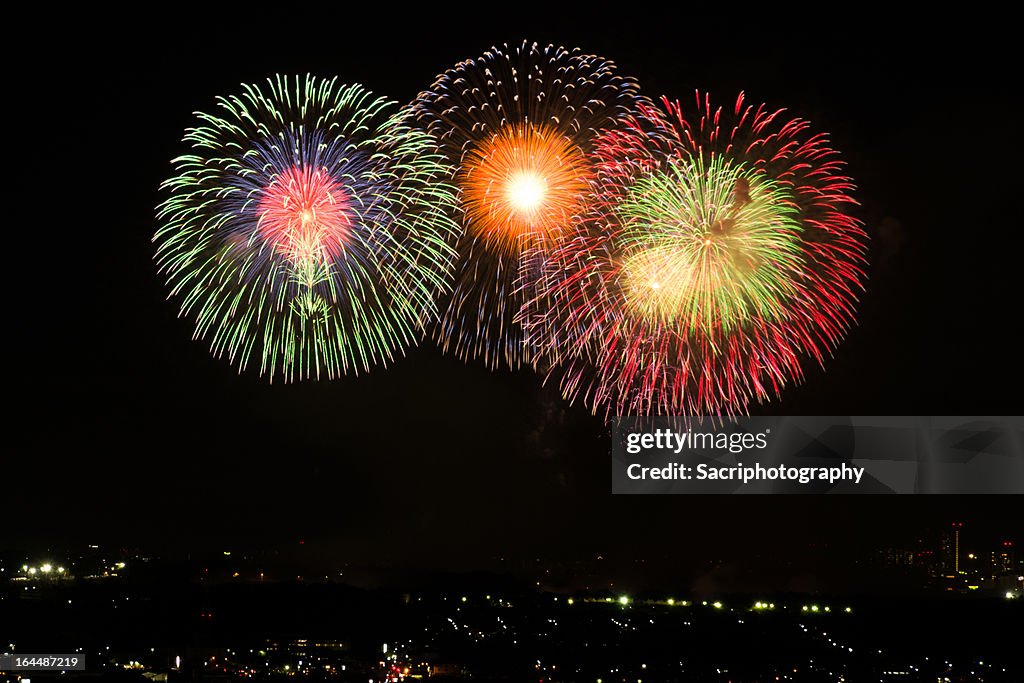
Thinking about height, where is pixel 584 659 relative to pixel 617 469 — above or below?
below

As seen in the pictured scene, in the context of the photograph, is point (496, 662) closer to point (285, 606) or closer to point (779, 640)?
point (779, 640)

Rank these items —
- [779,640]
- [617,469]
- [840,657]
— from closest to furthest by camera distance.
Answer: [617,469] → [840,657] → [779,640]

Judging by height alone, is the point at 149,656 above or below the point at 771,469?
below

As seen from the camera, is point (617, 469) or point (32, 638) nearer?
point (617, 469)

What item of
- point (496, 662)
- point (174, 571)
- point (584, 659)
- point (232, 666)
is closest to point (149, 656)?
point (232, 666)

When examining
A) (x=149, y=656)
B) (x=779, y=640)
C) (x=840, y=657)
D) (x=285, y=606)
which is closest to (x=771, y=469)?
(x=149, y=656)

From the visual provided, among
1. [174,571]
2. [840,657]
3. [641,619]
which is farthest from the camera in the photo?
[641,619]

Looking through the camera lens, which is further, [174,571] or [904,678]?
[174,571]

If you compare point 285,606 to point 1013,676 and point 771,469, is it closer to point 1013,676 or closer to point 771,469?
point 1013,676

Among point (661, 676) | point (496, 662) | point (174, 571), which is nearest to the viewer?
point (661, 676)
